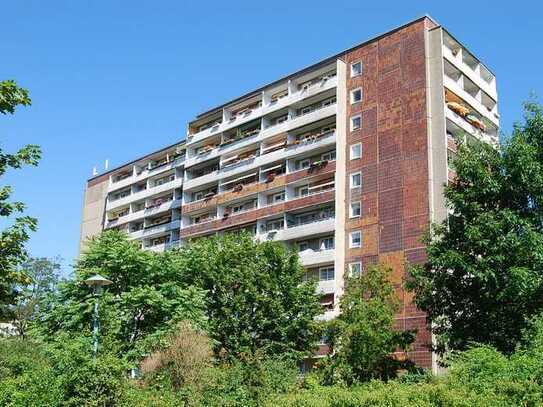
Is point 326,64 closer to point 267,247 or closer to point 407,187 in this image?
point 407,187

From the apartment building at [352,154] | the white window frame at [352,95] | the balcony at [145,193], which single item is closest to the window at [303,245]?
the apartment building at [352,154]

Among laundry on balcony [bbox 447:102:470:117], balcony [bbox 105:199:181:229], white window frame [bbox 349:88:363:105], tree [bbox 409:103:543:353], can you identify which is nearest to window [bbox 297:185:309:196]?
white window frame [bbox 349:88:363:105]

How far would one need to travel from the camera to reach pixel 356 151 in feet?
144

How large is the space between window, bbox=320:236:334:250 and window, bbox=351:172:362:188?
3.78 m

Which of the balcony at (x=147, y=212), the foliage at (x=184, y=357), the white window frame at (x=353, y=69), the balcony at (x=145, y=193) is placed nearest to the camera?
the foliage at (x=184, y=357)

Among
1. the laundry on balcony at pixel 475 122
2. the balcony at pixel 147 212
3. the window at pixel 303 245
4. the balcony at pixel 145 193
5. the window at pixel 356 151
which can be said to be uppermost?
the laundry on balcony at pixel 475 122

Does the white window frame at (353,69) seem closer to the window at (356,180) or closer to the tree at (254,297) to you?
the window at (356,180)

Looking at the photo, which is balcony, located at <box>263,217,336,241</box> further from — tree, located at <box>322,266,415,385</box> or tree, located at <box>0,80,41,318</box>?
tree, located at <box>0,80,41,318</box>

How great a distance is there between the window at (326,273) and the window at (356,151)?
24.6 feet

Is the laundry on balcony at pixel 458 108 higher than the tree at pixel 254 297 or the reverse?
higher

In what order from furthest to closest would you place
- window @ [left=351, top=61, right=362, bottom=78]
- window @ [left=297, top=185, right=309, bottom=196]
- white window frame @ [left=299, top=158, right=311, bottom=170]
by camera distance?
white window frame @ [left=299, top=158, right=311, bottom=170] → window @ [left=297, top=185, right=309, bottom=196] → window @ [left=351, top=61, right=362, bottom=78]

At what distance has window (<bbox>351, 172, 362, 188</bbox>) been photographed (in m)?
43.1

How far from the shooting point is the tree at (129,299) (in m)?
30.0

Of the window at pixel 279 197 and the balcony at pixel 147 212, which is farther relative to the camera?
the balcony at pixel 147 212
